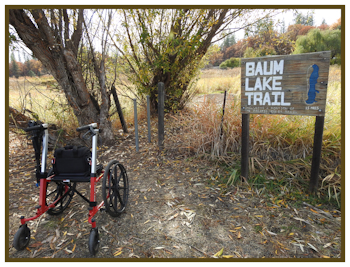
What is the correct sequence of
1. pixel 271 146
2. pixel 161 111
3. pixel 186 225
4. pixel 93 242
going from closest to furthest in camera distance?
pixel 93 242 < pixel 186 225 < pixel 271 146 < pixel 161 111

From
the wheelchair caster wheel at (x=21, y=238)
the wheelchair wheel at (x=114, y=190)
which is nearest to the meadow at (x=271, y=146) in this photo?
the wheelchair wheel at (x=114, y=190)

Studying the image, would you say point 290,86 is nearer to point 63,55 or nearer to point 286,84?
point 286,84

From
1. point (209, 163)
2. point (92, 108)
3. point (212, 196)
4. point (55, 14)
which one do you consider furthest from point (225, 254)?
point (55, 14)

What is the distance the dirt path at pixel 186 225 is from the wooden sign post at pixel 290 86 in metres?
0.84

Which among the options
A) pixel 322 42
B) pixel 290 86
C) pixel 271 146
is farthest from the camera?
pixel 322 42

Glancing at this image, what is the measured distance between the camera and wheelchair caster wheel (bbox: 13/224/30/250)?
2.11 meters

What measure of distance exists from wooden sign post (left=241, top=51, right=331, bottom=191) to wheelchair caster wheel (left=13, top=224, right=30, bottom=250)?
3047 mm

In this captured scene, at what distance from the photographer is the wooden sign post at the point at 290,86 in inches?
102

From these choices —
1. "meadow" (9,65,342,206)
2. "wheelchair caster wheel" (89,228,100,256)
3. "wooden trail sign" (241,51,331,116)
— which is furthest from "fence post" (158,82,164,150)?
"wheelchair caster wheel" (89,228,100,256)

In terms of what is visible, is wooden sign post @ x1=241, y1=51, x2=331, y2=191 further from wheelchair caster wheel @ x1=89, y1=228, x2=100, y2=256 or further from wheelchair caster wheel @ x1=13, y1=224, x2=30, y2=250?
wheelchair caster wheel @ x1=13, y1=224, x2=30, y2=250

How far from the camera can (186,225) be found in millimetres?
2479

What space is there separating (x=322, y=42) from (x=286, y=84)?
70.9 ft

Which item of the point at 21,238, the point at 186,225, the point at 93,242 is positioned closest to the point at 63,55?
the point at 21,238

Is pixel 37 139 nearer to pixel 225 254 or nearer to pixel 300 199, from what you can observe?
pixel 225 254
